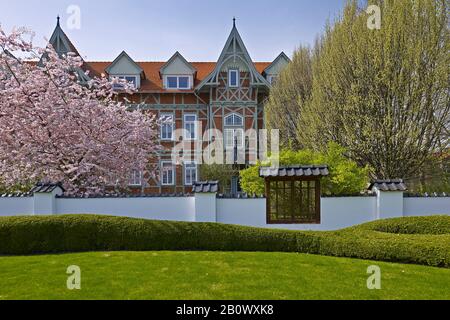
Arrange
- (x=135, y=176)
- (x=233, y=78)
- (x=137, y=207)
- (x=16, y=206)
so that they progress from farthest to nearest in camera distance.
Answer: (x=233, y=78), (x=135, y=176), (x=137, y=207), (x=16, y=206)

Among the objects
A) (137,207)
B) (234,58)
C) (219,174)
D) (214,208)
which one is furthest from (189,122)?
(214,208)

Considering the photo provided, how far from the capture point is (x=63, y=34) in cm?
2244

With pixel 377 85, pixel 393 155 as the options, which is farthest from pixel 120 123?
pixel 393 155

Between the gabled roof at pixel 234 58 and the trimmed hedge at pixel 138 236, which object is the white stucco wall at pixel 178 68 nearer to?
the gabled roof at pixel 234 58

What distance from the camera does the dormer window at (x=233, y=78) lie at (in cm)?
2264

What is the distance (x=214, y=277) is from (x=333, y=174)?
24.6 feet

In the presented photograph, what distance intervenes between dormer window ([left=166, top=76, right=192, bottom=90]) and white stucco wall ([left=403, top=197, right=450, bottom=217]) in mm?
17820

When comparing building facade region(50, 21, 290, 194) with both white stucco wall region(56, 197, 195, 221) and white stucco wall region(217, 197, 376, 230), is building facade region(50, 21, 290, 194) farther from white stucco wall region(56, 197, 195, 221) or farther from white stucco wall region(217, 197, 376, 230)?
white stucco wall region(56, 197, 195, 221)

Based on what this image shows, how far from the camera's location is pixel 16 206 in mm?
9609

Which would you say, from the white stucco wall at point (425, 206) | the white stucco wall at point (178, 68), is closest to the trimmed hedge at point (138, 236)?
the white stucco wall at point (425, 206)

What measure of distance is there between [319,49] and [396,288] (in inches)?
609

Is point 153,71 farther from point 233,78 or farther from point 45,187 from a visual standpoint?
point 45,187

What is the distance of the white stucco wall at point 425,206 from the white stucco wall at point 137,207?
260 inches
